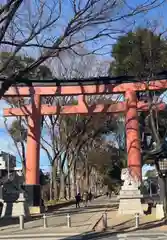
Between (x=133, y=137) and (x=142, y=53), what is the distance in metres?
7.28

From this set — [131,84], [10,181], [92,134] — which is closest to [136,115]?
[131,84]

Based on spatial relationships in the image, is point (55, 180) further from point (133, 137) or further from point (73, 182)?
point (133, 137)

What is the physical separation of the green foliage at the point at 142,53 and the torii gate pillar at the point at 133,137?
2007 mm

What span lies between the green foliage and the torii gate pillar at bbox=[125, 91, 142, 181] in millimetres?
2007

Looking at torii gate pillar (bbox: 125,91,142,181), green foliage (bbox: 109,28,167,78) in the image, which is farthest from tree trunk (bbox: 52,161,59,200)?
green foliage (bbox: 109,28,167,78)

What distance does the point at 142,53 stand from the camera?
2620 cm

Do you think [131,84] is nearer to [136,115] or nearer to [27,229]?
[136,115]

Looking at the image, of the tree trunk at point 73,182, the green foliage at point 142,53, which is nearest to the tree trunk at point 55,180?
the tree trunk at point 73,182

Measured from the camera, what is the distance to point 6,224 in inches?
957

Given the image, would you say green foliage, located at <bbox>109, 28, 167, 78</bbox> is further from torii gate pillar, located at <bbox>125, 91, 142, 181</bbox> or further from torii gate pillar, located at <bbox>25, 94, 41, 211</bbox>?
torii gate pillar, located at <bbox>25, 94, 41, 211</bbox>

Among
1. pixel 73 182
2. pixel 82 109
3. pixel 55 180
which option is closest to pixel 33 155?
pixel 82 109

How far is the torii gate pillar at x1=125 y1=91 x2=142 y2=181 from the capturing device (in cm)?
3114

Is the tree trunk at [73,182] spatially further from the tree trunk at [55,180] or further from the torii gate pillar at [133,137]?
the torii gate pillar at [133,137]

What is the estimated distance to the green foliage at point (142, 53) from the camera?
2488 centimetres
